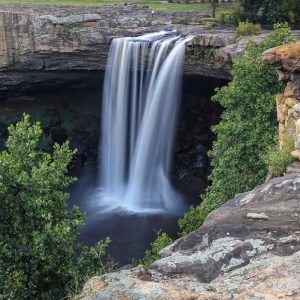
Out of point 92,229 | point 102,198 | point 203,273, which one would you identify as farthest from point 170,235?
point 203,273

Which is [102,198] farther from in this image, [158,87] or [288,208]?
[288,208]

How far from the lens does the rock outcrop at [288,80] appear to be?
492 inches

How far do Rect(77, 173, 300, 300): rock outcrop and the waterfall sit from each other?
566 inches

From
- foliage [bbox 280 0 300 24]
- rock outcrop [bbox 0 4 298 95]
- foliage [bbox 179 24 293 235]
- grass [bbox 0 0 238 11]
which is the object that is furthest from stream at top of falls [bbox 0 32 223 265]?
grass [bbox 0 0 238 11]

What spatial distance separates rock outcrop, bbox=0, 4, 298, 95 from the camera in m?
21.2

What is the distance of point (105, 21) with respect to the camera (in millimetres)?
23359

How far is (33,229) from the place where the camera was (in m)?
7.90

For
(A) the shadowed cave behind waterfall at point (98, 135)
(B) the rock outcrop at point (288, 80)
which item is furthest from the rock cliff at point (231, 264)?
(A) the shadowed cave behind waterfall at point (98, 135)

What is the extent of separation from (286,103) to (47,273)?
842 centimetres

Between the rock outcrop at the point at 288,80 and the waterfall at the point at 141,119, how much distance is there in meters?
8.49

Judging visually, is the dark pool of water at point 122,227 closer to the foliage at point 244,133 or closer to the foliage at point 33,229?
the foliage at point 244,133

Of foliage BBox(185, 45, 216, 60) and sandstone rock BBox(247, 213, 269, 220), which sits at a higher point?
foliage BBox(185, 45, 216, 60)

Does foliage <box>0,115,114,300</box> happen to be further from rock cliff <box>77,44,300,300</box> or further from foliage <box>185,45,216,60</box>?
foliage <box>185,45,216,60</box>

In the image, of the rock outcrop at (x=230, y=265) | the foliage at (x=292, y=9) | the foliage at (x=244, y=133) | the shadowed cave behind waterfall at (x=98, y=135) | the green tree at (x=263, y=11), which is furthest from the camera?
the green tree at (x=263, y=11)
